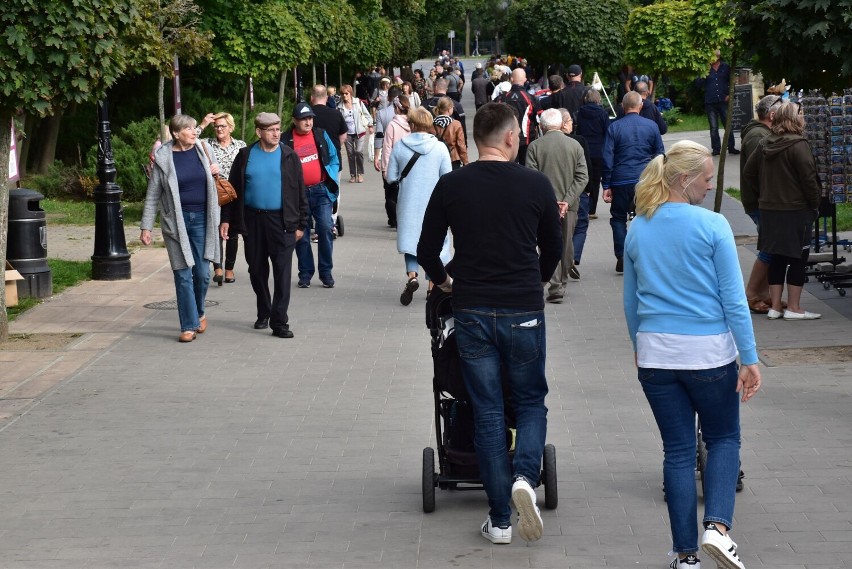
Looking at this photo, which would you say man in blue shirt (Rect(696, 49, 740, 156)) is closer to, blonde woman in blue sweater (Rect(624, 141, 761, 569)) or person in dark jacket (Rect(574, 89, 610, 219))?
person in dark jacket (Rect(574, 89, 610, 219))

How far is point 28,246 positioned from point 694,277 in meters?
9.16

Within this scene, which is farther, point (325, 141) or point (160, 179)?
point (325, 141)

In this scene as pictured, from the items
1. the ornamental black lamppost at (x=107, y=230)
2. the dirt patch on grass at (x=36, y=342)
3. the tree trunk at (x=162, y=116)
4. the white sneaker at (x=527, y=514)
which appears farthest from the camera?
the tree trunk at (x=162, y=116)

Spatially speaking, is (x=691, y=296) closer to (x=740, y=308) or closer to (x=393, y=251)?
(x=740, y=308)

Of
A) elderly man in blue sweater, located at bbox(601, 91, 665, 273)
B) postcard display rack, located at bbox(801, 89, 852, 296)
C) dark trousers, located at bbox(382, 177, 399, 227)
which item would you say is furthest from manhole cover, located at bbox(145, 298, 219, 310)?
postcard display rack, located at bbox(801, 89, 852, 296)

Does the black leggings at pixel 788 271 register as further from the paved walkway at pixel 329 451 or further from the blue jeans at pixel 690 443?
the blue jeans at pixel 690 443

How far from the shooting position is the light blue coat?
1154 centimetres

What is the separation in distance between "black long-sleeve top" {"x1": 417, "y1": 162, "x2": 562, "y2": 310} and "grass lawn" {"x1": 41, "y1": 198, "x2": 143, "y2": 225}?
13124 millimetres

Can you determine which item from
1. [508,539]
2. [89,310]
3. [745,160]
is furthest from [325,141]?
[508,539]

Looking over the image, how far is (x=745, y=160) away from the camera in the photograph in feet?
37.2

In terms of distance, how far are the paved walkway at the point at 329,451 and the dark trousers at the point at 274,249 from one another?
0.93 ft

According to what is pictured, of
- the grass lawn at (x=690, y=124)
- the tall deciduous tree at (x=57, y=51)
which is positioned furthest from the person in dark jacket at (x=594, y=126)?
the grass lawn at (x=690, y=124)

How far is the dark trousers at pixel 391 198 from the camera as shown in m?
13.5

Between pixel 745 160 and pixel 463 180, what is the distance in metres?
6.34
